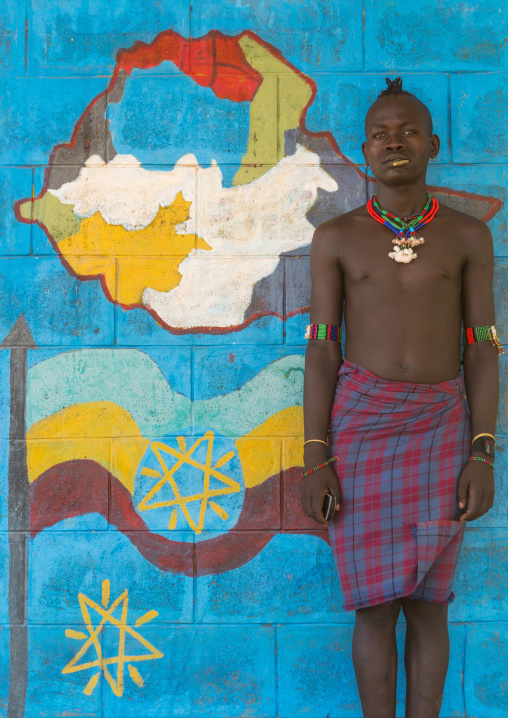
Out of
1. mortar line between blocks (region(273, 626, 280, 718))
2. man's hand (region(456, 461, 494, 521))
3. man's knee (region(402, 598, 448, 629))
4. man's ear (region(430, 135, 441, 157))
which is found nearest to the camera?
man's hand (region(456, 461, 494, 521))

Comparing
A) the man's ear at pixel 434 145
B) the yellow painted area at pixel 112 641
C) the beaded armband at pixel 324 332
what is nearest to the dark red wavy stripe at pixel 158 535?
the yellow painted area at pixel 112 641

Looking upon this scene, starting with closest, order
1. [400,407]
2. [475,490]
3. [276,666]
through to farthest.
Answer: [475,490]
[400,407]
[276,666]

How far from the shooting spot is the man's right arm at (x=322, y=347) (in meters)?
2.00

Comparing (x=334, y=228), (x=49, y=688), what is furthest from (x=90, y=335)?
(x=49, y=688)

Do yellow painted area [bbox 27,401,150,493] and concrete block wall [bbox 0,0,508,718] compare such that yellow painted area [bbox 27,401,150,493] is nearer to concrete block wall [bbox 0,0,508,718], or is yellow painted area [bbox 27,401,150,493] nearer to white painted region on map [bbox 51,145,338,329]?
concrete block wall [bbox 0,0,508,718]

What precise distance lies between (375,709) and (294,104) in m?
2.12

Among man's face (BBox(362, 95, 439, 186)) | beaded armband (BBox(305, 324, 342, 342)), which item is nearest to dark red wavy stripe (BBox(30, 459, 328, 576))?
beaded armband (BBox(305, 324, 342, 342))

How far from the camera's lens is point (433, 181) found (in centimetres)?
230

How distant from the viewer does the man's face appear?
200 centimetres

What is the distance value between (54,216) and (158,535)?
1.28 m

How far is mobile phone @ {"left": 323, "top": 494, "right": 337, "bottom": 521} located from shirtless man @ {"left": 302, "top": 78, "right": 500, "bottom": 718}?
0.02 meters

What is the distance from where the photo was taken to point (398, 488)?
1901mm

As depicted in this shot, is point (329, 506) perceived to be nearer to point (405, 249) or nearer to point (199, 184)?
A: point (405, 249)

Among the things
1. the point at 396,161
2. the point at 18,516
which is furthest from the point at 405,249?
the point at 18,516
